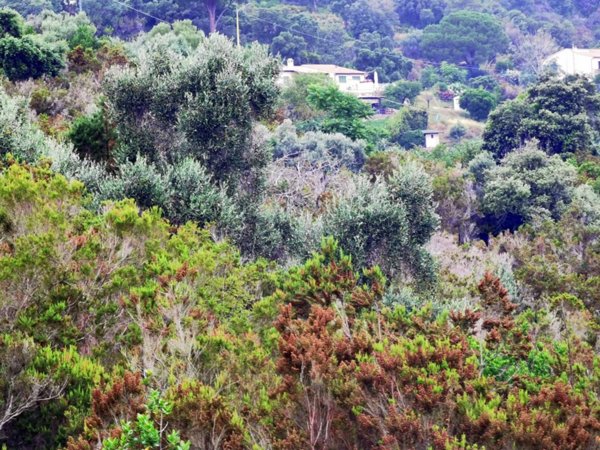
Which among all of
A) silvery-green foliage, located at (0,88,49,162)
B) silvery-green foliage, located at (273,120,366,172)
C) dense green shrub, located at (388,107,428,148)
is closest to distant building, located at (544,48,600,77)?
dense green shrub, located at (388,107,428,148)

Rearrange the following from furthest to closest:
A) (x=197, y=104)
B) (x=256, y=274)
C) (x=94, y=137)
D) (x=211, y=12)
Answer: (x=211, y=12), (x=94, y=137), (x=197, y=104), (x=256, y=274)

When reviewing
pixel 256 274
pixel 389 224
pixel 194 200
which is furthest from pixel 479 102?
pixel 256 274

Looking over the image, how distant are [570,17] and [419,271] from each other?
111537 millimetres

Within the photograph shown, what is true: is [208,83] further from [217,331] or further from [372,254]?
[217,331]

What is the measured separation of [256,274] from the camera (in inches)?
594

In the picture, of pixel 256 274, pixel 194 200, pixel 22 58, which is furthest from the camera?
pixel 22 58

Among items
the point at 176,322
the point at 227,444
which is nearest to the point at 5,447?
the point at 176,322

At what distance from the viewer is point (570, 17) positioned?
118875 mm

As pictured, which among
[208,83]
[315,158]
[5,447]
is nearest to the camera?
[5,447]

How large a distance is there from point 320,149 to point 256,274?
23834 millimetres

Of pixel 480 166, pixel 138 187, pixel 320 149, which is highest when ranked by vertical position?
pixel 138 187

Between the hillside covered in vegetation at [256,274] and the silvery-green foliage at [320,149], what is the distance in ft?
0.36

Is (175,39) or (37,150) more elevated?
(37,150)

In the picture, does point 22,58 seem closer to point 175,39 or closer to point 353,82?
point 175,39
